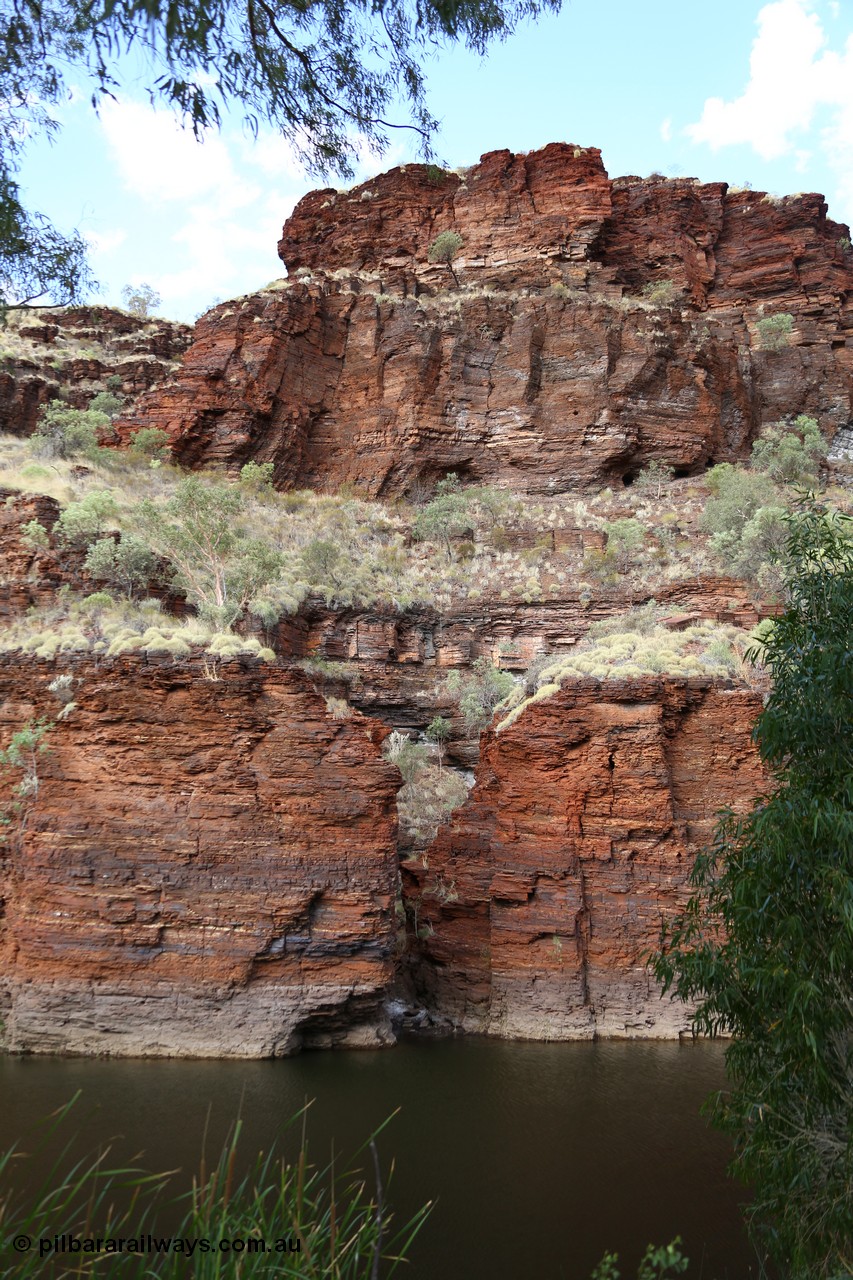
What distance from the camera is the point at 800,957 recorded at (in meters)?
6.55

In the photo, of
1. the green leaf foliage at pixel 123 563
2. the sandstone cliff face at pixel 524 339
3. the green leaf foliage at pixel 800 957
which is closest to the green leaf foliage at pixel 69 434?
the sandstone cliff face at pixel 524 339

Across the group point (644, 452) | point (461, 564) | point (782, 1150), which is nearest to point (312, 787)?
point (782, 1150)

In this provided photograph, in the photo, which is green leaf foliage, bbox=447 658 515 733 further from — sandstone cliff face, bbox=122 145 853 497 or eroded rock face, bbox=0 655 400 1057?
sandstone cliff face, bbox=122 145 853 497

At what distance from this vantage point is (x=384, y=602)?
94.9 feet

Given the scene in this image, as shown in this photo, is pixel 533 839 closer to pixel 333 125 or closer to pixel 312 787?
pixel 312 787

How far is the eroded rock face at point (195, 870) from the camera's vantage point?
47.9 ft

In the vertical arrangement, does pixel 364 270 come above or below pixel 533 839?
above

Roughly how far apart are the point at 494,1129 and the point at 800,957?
7.00 metres

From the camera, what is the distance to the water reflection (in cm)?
877

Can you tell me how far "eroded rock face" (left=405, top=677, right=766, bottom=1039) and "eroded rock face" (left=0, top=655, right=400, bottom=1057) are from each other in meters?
2.98

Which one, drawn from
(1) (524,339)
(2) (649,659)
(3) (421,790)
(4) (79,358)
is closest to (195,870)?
(3) (421,790)

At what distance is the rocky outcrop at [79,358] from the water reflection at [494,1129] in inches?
1226

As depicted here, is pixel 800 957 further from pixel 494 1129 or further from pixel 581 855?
pixel 581 855

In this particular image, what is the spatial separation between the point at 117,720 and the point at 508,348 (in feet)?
89.6
